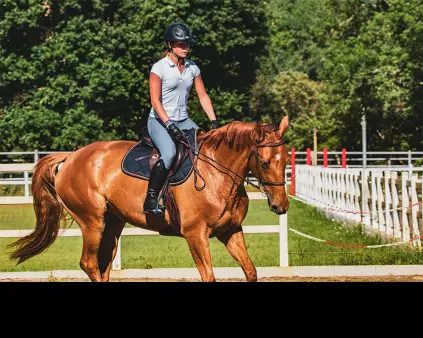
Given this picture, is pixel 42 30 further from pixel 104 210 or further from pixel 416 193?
pixel 104 210

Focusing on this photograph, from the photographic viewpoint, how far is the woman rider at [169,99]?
9.05m

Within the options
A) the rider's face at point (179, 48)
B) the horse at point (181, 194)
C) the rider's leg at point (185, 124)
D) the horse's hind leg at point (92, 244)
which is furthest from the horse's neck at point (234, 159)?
the horse's hind leg at point (92, 244)

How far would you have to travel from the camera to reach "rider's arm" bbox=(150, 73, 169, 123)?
9013 mm

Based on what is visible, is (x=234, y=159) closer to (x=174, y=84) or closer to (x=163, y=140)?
(x=163, y=140)

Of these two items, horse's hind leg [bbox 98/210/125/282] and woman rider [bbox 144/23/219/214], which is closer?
woman rider [bbox 144/23/219/214]

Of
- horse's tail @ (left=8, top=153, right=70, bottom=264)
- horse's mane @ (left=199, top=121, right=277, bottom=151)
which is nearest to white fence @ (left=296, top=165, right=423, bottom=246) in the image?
horse's tail @ (left=8, top=153, right=70, bottom=264)

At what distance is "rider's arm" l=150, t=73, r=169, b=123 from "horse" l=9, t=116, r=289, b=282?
1.55 feet

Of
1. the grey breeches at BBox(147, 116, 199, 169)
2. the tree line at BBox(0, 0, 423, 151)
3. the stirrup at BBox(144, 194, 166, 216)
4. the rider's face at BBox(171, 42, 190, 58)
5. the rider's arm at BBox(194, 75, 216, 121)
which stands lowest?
the tree line at BBox(0, 0, 423, 151)

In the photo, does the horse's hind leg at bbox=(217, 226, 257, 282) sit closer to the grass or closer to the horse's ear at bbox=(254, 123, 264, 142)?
the horse's ear at bbox=(254, 123, 264, 142)

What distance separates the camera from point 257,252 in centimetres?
1642

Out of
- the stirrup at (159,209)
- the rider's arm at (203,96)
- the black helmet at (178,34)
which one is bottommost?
the stirrup at (159,209)

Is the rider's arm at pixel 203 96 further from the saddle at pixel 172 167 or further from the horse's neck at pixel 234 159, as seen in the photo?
the horse's neck at pixel 234 159

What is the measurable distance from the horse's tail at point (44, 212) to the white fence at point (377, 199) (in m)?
6.56
